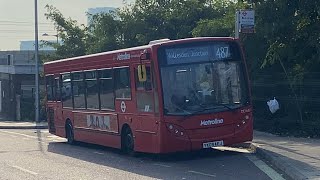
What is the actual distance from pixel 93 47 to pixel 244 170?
95.0ft

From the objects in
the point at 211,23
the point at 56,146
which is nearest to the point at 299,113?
the point at 211,23

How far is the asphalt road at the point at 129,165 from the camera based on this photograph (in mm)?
14672

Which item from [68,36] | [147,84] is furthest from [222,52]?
[68,36]

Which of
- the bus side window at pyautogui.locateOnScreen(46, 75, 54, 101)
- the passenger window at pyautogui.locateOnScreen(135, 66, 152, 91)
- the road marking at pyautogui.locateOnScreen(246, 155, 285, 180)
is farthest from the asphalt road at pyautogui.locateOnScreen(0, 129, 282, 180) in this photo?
the bus side window at pyautogui.locateOnScreen(46, 75, 54, 101)

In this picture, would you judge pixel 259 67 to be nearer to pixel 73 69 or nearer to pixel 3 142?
pixel 73 69

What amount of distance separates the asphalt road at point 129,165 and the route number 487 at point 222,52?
251 cm

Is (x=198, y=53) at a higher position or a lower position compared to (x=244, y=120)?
higher

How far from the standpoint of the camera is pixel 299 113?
22984 mm

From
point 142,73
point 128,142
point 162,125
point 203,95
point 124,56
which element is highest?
point 124,56

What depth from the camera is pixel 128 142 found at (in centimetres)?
1902

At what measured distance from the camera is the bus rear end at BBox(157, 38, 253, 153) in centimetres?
1659

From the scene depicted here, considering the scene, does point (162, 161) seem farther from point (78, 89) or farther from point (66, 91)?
point (66, 91)

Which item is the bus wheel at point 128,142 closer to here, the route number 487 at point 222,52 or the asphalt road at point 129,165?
the asphalt road at point 129,165

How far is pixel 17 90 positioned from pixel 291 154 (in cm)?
4692
